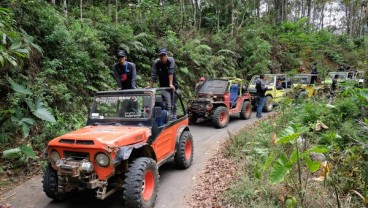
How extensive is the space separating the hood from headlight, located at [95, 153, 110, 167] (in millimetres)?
165

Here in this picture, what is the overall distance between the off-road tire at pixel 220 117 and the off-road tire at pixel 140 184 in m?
5.67

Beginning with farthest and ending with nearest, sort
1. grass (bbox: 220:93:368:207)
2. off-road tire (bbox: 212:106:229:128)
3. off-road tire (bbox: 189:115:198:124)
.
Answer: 1. off-road tire (bbox: 189:115:198:124)
2. off-road tire (bbox: 212:106:229:128)
3. grass (bbox: 220:93:368:207)

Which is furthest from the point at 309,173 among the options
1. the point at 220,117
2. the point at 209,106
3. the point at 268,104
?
the point at 268,104

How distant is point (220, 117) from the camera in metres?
10.4

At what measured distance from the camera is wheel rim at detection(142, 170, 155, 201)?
4.47m

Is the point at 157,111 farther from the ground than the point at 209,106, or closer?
farther from the ground

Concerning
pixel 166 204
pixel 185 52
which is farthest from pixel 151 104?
pixel 185 52

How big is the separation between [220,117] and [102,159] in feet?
22.2

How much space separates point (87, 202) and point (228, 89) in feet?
23.9

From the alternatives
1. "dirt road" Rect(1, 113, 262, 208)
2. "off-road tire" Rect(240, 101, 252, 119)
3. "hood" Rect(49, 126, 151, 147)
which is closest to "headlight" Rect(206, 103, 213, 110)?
"off-road tire" Rect(240, 101, 252, 119)

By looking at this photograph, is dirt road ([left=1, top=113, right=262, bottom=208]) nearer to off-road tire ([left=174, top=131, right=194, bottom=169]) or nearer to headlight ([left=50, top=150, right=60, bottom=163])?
off-road tire ([left=174, top=131, right=194, bottom=169])

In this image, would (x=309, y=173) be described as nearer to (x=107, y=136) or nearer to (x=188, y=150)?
(x=188, y=150)

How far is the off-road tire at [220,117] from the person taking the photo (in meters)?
10.1

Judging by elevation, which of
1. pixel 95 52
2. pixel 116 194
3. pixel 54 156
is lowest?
pixel 116 194
